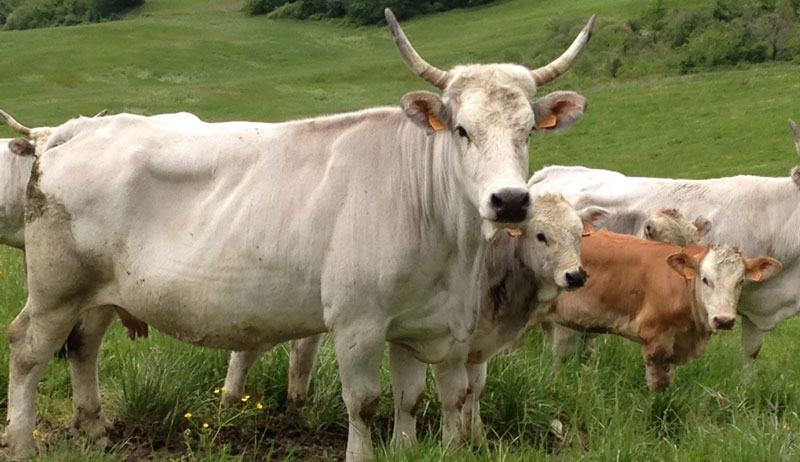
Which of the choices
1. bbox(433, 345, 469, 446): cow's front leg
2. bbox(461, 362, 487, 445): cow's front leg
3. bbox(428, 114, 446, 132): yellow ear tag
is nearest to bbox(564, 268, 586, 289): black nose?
bbox(461, 362, 487, 445): cow's front leg

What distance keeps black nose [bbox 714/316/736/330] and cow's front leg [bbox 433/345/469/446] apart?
121 inches

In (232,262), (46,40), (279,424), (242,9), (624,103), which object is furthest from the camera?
(242,9)

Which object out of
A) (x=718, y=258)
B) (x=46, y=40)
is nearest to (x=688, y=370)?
→ (x=718, y=258)

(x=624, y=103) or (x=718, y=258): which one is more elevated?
(x=718, y=258)

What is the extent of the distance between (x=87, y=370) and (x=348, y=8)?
82.0 metres

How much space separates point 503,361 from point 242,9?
289 ft

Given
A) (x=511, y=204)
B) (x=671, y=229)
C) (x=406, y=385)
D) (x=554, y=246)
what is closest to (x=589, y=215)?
(x=554, y=246)

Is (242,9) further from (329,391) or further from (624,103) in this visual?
(329,391)

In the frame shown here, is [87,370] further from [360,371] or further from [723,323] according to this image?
[723,323]

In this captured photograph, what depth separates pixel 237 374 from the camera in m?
7.23

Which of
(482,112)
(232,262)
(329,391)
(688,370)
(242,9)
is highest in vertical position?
(482,112)

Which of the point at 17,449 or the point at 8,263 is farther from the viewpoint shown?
the point at 8,263

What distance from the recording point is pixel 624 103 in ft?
152

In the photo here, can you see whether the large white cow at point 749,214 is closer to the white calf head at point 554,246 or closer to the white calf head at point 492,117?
the white calf head at point 554,246
